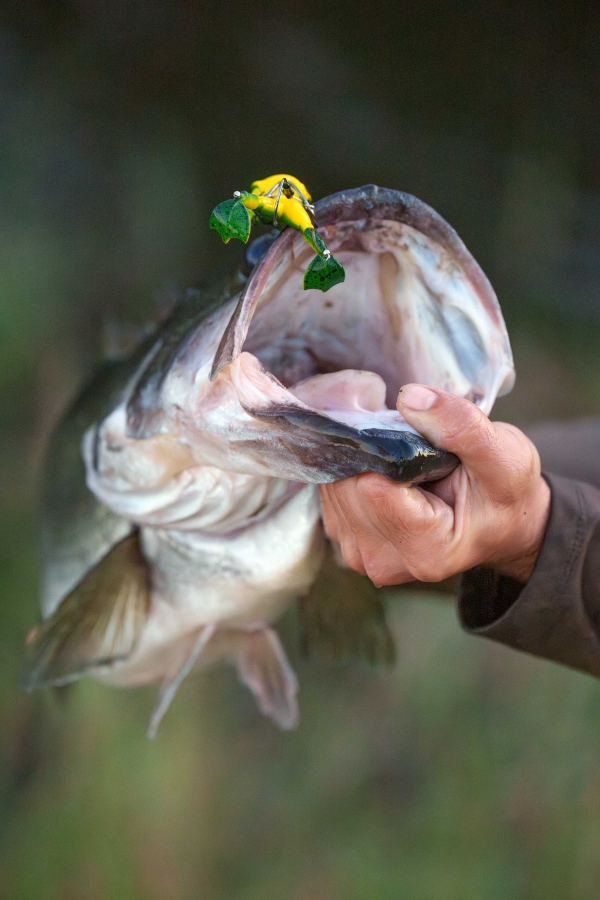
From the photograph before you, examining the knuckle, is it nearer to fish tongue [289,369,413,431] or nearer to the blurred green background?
fish tongue [289,369,413,431]

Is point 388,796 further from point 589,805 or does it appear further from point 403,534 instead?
point 403,534

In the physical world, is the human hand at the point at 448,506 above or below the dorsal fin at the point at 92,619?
above

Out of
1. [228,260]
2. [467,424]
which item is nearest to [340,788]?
[228,260]

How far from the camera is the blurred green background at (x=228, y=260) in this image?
1.64m

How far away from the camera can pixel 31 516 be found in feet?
5.69

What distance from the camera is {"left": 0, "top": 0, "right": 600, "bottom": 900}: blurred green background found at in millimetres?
1639

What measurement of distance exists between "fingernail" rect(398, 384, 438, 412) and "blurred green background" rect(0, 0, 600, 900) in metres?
1.27

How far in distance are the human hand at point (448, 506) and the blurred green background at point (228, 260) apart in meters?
1.15

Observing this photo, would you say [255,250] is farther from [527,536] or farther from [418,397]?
[527,536]

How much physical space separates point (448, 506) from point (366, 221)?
0.84 ft

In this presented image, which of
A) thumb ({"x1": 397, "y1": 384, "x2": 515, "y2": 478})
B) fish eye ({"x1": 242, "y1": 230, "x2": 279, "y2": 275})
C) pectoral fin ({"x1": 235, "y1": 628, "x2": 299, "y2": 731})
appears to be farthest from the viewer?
pectoral fin ({"x1": 235, "y1": 628, "x2": 299, "y2": 731})

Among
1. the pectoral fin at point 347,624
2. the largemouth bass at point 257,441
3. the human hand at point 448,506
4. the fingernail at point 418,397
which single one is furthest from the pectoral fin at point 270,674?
the fingernail at point 418,397

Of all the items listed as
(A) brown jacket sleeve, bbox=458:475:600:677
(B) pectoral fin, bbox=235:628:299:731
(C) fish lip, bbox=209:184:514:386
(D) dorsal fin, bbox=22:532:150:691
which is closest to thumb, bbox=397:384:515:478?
(C) fish lip, bbox=209:184:514:386

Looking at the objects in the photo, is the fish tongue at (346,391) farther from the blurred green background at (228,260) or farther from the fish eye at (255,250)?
the blurred green background at (228,260)
